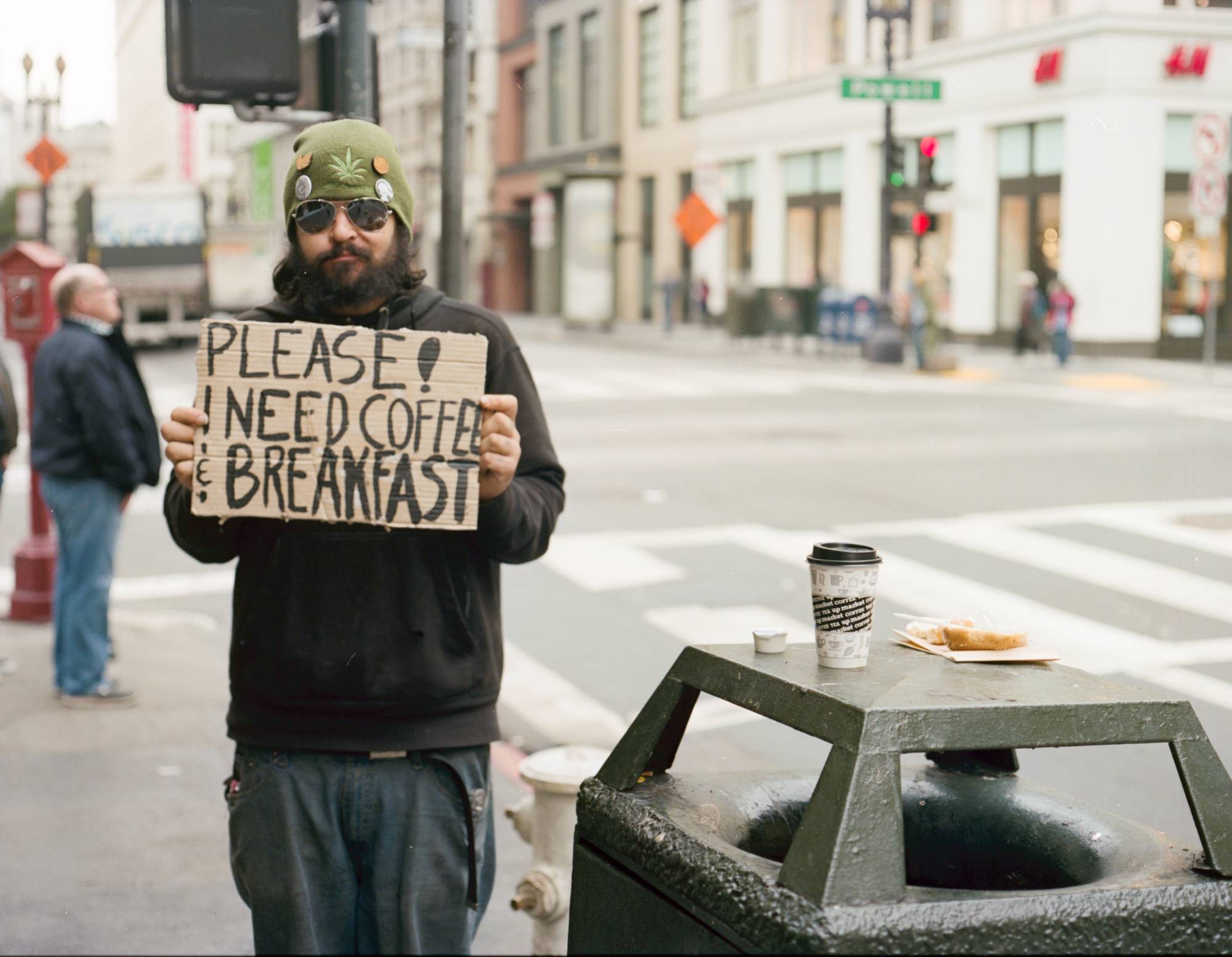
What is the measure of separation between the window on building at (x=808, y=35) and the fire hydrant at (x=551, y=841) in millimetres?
4328

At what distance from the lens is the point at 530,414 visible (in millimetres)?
2758

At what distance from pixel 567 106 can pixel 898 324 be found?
1086cm

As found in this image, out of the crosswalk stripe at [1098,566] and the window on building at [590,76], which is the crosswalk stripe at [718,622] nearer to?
the crosswalk stripe at [1098,566]

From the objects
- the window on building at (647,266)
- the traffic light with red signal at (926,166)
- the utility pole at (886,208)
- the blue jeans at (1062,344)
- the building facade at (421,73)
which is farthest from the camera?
the window on building at (647,266)

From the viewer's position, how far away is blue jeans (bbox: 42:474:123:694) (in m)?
6.36

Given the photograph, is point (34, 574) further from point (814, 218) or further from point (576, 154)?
point (814, 218)

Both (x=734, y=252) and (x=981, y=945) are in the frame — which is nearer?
(x=981, y=945)

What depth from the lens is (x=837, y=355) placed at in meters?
27.9

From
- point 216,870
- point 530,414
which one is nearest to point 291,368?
point 530,414

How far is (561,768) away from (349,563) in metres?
1.35

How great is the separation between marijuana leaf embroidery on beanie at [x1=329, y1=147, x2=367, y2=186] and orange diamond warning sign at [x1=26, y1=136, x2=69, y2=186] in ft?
86.6

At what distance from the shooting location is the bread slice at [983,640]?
2031 millimetres

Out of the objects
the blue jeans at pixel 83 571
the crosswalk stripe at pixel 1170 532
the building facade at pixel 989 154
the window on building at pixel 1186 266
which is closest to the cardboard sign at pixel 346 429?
the building facade at pixel 989 154

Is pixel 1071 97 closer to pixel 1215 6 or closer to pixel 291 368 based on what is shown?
pixel 1215 6
